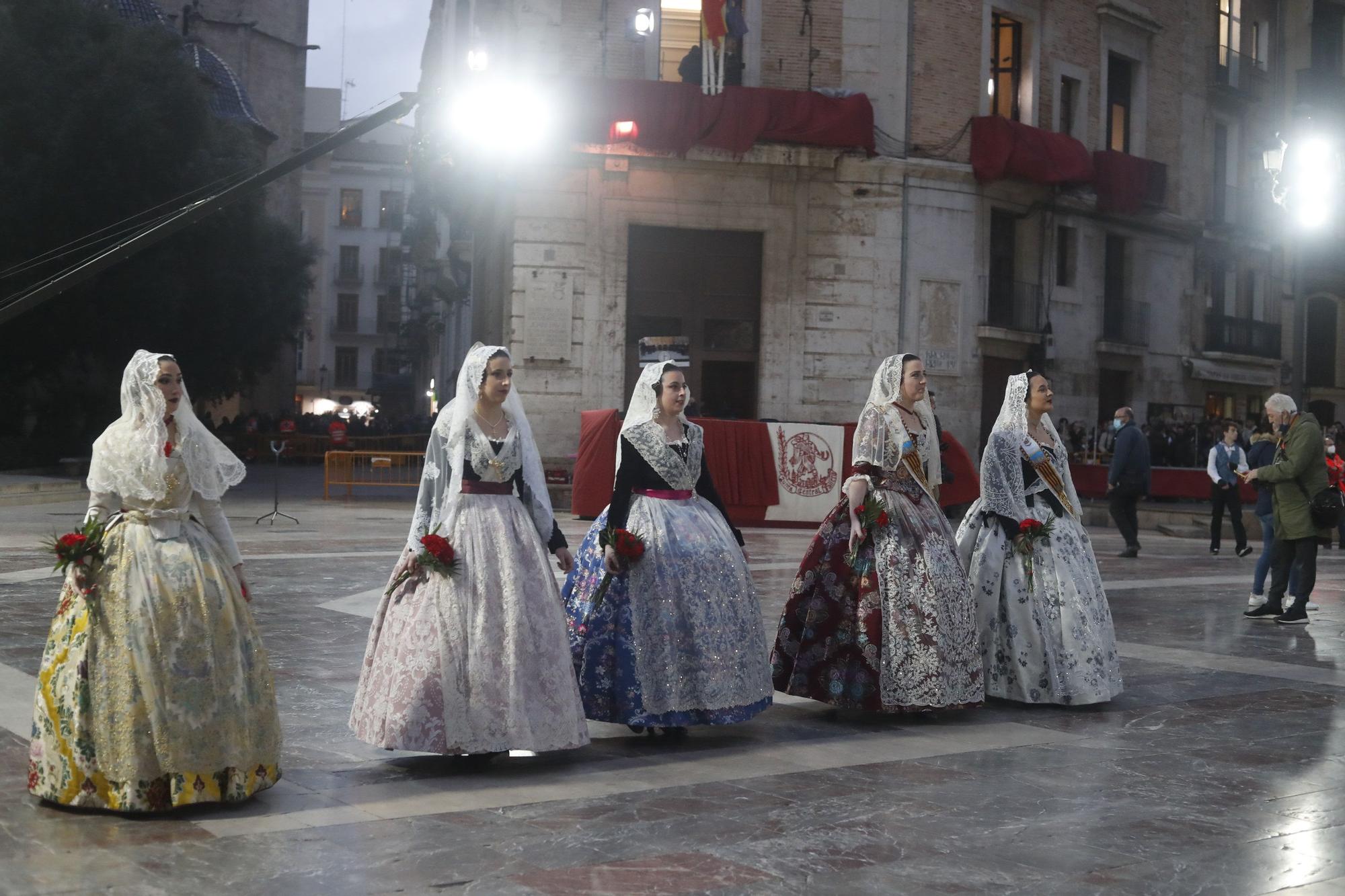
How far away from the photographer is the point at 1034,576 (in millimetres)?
8180

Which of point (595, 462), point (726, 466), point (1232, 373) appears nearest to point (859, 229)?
point (726, 466)

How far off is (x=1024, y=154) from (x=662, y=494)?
21.8 metres

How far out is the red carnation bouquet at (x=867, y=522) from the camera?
24.8 feet

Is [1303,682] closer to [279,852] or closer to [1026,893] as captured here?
[1026,893]

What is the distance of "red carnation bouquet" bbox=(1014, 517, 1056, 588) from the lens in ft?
26.9

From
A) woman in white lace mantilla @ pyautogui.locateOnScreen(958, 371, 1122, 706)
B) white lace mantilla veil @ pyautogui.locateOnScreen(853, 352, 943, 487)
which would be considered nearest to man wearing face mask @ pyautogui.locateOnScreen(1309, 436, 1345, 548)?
woman in white lace mantilla @ pyautogui.locateOnScreen(958, 371, 1122, 706)

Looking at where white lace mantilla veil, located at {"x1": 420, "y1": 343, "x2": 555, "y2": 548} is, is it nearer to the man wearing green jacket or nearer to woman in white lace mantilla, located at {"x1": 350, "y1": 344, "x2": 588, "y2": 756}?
woman in white lace mantilla, located at {"x1": 350, "y1": 344, "x2": 588, "y2": 756}

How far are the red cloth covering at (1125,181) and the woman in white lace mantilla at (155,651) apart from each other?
26.3 metres

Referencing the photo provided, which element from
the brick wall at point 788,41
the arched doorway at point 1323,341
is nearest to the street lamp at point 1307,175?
the brick wall at point 788,41

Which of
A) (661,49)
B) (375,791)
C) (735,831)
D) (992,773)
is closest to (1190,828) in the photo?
(992,773)

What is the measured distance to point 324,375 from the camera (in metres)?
84.2

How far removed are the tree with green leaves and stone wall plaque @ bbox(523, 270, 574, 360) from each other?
6499 mm

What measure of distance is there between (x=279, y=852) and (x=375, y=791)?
93cm

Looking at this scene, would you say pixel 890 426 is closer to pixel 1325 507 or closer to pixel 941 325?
pixel 1325 507
